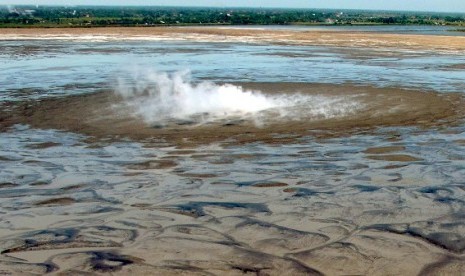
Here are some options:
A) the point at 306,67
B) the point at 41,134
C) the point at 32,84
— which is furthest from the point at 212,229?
the point at 306,67

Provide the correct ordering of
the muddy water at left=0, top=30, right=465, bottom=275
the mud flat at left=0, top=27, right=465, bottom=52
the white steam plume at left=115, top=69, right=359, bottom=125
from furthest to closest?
the mud flat at left=0, top=27, right=465, bottom=52
the white steam plume at left=115, top=69, right=359, bottom=125
the muddy water at left=0, top=30, right=465, bottom=275

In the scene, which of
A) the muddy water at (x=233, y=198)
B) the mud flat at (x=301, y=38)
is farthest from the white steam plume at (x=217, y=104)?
the mud flat at (x=301, y=38)

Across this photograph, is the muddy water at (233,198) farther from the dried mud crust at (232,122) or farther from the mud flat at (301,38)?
the mud flat at (301,38)

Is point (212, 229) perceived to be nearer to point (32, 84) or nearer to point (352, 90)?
point (352, 90)

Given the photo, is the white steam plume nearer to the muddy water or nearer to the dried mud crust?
the dried mud crust

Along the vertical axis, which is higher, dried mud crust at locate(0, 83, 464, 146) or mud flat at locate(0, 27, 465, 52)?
mud flat at locate(0, 27, 465, 52)

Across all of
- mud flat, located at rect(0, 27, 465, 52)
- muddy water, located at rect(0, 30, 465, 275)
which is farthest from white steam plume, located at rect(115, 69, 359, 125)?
mud flat, located at rect(0, 27, 465, 52)
